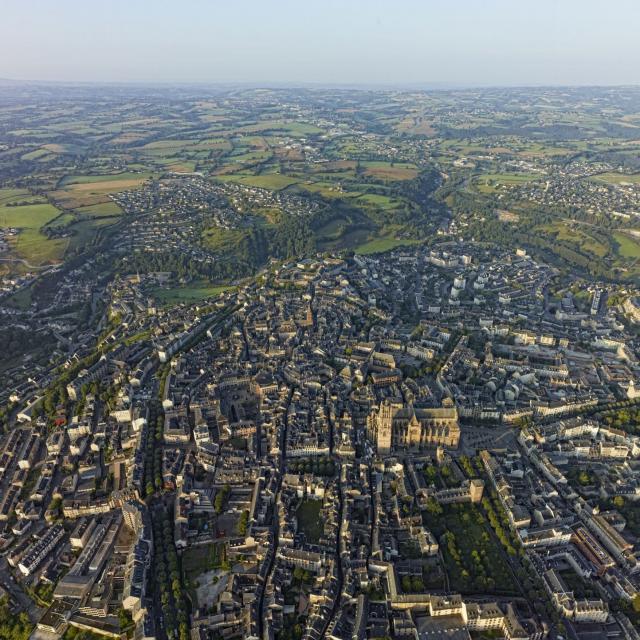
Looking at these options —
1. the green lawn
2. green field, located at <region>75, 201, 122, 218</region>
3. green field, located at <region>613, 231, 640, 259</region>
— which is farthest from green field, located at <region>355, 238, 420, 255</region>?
the green lawn

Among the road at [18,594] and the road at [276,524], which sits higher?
the road at [276,524]

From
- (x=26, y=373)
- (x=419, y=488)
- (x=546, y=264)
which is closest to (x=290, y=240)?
(x=546, y=264)

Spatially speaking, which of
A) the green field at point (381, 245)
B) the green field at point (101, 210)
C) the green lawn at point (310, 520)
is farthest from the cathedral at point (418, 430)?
the green field at point (101, 210)

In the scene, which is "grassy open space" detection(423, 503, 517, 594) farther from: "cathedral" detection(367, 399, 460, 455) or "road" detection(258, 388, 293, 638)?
"road" detection(258, 388, 293, 638)

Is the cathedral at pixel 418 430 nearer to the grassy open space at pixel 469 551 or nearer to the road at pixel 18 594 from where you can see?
the grassy open space at pixel 469 551

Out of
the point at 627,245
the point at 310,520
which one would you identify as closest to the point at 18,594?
the point at 310,520

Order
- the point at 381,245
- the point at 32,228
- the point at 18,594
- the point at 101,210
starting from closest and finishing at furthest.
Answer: the point at 18,594, the point at 381,245, the point at 32,228, the point at 101,210

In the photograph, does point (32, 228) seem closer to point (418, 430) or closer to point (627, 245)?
point (418, 430)

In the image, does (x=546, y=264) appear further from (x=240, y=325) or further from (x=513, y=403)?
(x=240, y=325)
